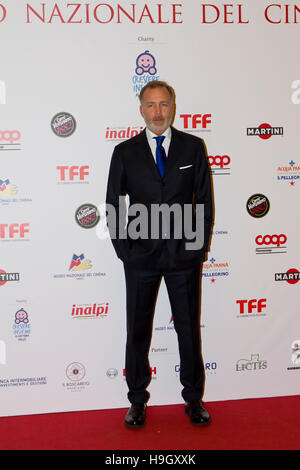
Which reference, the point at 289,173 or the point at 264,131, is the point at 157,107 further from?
the point at 289,173

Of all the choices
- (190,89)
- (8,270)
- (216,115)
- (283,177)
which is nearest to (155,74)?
(190,89)

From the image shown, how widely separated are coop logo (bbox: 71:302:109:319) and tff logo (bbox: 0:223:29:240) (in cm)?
58

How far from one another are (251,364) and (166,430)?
2.64ft

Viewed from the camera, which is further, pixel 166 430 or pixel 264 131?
pixel 264 131

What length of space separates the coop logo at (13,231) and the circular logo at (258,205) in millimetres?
1456

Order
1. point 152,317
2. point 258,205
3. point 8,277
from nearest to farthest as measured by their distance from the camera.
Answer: point 152,317 → point 8,277 → point 258,205

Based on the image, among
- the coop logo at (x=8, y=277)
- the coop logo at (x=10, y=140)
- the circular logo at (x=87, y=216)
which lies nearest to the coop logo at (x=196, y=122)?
the circular logo at (x=87, y=216)

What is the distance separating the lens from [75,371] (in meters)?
3.02

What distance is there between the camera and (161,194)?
259 cm

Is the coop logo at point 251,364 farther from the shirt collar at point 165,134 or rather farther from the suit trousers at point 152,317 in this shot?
the shirt collar at point 165,134

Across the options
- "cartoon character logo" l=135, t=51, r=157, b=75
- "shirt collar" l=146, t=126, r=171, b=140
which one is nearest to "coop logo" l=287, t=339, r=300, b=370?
"shirt collar" l=146, t=126, r=171, b=140

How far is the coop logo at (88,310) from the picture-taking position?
2986mm

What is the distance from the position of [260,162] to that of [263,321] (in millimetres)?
1075

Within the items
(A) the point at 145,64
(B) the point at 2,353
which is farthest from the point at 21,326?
(A) the point at 145,64
